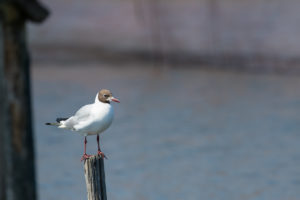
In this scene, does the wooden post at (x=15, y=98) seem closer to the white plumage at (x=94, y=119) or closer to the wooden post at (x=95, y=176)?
the wooden post at (x=95, y=176)

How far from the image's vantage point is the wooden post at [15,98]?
3752 mm

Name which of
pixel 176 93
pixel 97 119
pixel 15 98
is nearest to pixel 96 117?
pixel 97 119

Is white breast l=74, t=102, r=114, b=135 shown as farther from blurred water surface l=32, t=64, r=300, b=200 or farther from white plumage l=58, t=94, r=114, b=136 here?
blurred water surface l=32, t=64, r=300, b=200

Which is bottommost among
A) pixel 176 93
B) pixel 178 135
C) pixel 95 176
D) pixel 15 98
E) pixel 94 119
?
pixel 178 135

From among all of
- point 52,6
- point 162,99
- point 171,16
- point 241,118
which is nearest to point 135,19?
A: point 171,16

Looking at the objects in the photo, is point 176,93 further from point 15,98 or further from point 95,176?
point 15,98

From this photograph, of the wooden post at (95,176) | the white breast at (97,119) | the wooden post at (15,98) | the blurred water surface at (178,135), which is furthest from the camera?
the blurred water surface at (178,135)

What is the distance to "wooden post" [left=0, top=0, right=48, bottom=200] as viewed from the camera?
3.75 meters

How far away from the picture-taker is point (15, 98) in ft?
12.4

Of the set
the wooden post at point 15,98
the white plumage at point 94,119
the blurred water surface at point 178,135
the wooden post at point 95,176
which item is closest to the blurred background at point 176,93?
the blurred water surface at point 178,135

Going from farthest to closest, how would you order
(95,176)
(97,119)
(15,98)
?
(97,119), (95,176), (15,98)

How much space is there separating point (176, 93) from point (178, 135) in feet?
8.66

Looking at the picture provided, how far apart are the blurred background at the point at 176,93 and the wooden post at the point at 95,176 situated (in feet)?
13.0

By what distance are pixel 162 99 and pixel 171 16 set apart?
2.99 m
